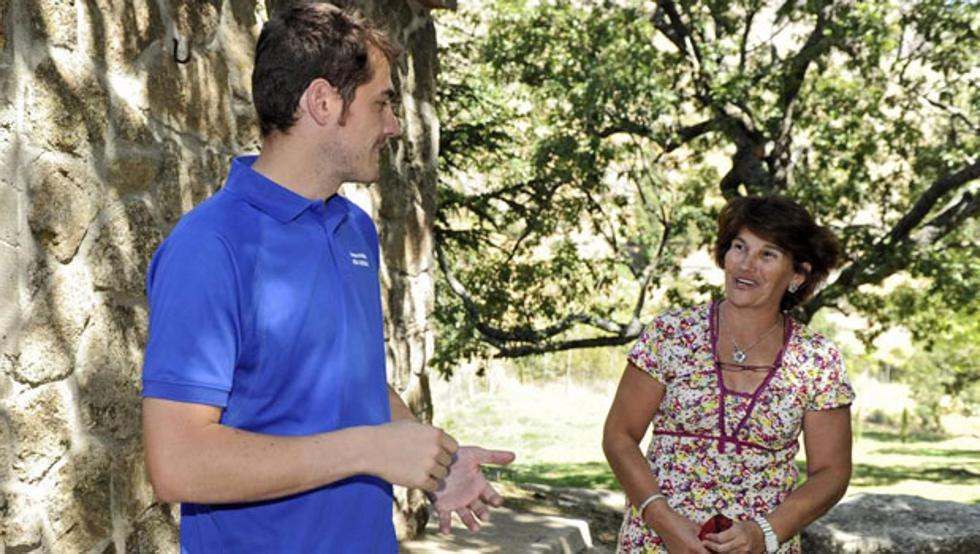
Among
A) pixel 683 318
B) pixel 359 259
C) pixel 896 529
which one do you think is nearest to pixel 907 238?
pixel 896 529

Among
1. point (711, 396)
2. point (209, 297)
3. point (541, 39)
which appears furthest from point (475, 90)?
point (209, 297)

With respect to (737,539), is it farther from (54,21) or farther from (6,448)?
(54,21)

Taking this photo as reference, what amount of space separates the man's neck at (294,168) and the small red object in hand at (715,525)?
181 cm

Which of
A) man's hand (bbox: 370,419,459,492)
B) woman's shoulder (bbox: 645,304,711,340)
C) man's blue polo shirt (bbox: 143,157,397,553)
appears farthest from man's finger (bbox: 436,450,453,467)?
woman's shoulder (bbox: 645,304,711,340)

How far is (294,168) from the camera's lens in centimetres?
203

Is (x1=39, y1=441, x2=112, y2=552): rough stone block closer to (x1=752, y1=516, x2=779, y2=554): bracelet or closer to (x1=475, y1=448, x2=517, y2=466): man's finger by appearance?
(x1=475, y1=448, x2=517, y2=466): man's finger

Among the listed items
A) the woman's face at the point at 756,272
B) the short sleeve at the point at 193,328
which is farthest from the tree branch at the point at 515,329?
the short sleeve at the point at 193,328

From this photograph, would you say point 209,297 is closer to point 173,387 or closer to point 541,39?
point 173,387

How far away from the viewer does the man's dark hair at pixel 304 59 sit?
201cm

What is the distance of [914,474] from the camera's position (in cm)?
1719

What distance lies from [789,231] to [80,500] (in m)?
2.04

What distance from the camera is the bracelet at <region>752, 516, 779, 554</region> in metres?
3.47

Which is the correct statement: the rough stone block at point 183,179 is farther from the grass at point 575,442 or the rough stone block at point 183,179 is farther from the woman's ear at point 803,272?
the grass at point 575,442

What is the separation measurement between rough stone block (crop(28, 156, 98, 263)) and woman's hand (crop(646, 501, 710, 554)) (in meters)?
1.67
